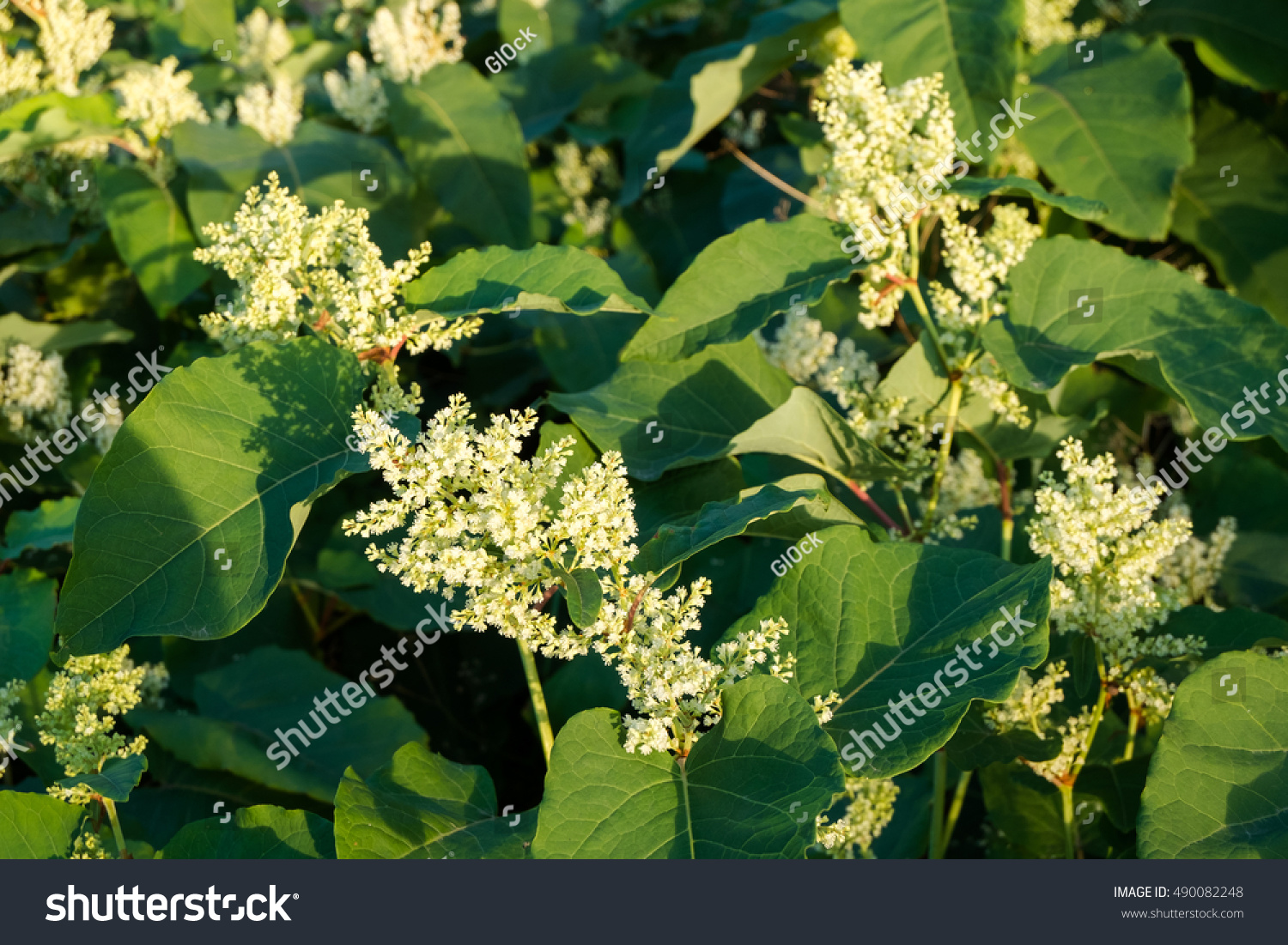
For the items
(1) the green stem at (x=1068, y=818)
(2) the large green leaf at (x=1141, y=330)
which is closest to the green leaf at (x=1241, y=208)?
(2) the large green leaf at (x=1141, y=330)

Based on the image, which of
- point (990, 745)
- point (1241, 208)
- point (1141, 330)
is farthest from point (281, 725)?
point (1241, 208)

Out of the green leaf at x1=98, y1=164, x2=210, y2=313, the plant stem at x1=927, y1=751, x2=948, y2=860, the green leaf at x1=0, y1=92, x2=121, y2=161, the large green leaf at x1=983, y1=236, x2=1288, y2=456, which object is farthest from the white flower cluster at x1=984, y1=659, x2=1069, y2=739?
the green leaf at x1=0, y1=92, x2=121, y2=161

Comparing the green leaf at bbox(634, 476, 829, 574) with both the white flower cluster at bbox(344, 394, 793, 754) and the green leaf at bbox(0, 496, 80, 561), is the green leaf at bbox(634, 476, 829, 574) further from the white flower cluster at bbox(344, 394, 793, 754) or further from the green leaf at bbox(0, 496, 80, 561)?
the green leaf at bbox(0, 496, 80, 561)

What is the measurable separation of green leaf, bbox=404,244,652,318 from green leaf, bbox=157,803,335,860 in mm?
736

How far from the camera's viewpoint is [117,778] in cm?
138

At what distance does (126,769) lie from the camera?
1.41 meters

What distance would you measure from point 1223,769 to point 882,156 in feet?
3.29

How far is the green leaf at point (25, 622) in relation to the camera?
66.7 inches

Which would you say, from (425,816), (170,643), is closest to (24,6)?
(170,643)

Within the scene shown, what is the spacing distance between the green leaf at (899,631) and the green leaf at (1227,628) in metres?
0.37

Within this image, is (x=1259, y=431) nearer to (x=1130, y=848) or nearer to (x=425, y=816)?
(x=1130, y=848)

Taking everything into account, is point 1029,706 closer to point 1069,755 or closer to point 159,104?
point 1069,755

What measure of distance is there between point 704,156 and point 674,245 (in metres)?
0.35

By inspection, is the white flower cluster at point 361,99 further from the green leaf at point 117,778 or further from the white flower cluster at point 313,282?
the green leaf at point 117,778
